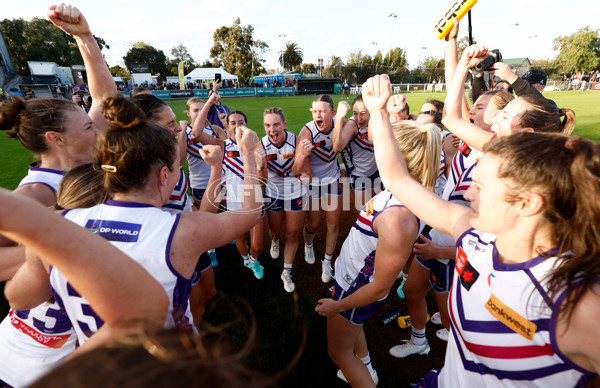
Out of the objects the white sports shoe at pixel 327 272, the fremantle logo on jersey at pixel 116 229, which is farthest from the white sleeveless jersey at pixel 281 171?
the fremantle logo on jersey at pixel 116 229

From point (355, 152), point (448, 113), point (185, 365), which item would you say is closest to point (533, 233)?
point (185, 365)

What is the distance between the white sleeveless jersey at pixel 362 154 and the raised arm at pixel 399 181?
315 cm

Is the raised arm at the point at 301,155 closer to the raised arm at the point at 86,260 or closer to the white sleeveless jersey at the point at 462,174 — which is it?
the white sleeveless jersey at the point at 462,174

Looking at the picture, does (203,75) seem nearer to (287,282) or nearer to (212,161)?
(287,282)

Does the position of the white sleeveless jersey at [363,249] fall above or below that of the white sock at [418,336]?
above

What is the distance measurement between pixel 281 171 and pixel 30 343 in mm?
3201

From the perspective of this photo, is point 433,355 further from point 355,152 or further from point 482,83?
point 482,83

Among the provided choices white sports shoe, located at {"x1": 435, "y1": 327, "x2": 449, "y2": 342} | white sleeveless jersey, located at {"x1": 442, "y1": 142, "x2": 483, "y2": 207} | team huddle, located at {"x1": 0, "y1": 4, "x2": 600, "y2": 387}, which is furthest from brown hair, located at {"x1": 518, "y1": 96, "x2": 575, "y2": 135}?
white sports shoe, located at {"x1": 435, "y1": 327, "x2": 449, "y2": 342}

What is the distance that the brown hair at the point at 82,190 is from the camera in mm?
1596

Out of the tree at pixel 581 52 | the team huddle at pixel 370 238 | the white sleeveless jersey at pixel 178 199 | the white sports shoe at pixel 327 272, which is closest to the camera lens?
the team huddle at pixel 370 238

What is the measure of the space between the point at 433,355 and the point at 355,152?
10.5ft

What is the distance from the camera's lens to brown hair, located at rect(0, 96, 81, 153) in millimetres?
2111

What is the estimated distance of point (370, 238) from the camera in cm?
202

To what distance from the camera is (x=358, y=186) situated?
503 centimetres
